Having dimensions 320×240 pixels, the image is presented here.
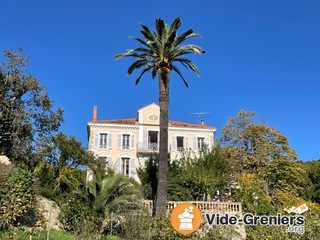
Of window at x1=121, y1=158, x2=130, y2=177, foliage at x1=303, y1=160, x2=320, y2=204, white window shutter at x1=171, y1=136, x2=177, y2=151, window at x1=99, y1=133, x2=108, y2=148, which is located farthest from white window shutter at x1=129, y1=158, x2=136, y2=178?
foliage at x1=303, y1=160, x2=320, y2=204

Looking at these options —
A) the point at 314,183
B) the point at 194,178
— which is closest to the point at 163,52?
the point at 194,178

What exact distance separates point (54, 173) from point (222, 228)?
1258 cm

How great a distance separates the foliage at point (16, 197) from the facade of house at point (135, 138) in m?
18.8

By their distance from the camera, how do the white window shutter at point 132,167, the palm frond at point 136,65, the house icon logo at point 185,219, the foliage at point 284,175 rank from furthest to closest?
the white window shutter at point 132,167 < the foliage at point 284,175 < the palm frond at point 136,65 < the house icon logo at point 185,219

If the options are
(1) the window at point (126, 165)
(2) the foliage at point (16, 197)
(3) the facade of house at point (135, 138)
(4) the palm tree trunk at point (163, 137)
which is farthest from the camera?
(3) the facade of house at point (135, 138)

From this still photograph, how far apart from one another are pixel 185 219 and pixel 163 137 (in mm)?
5762

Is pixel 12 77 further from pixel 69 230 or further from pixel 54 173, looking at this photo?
pixel 69 230

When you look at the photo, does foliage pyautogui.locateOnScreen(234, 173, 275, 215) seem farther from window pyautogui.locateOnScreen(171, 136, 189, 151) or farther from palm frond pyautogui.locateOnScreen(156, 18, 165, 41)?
palm frond pyautogui.locateOnScreen(156, 18, 165, 41)

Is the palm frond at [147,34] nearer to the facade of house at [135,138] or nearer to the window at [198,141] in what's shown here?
the facade of house at [135,138]

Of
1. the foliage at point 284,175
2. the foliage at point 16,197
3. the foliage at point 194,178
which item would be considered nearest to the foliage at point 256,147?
the foliage at point 284,175

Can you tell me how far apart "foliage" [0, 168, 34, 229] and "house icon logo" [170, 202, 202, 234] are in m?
5.87

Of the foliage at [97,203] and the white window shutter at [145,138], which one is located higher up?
the white window shutter at [145,138]

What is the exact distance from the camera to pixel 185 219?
42.9 feet

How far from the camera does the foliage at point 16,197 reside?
1217 centimetres
